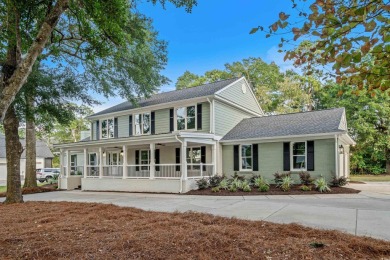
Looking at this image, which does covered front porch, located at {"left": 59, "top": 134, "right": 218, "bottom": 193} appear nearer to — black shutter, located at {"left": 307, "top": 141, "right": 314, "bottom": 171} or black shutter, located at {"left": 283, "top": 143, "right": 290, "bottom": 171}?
black shutter, located at {"left": 283, "top": 143, "right": 290, "bottom": 171}

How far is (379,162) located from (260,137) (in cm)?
1995

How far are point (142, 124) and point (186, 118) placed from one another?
367cm

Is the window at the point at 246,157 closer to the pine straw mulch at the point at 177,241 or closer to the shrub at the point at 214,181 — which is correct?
the shrub at the point at 214,181

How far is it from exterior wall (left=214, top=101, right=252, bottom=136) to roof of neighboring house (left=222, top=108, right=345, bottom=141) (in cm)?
31

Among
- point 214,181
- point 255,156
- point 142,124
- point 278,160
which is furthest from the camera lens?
point 142,124

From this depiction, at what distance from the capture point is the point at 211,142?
1569 centimetres

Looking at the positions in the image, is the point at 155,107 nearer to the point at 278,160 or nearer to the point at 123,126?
the point at 123,126

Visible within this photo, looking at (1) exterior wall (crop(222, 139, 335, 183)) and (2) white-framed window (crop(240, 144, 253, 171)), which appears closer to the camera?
(1) exterior wall (crop(222, 139, 335, 183))

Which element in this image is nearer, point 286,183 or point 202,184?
point 286,183

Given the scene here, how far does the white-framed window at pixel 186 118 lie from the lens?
55.2 feet

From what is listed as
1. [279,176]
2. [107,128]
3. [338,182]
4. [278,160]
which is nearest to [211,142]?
[278,160]

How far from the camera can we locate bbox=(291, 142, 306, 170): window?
47.2 feet

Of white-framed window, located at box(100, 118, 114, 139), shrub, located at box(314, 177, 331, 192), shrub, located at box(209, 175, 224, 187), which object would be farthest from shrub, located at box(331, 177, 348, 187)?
white-framed window, located at box(100, 118, 114, 139)

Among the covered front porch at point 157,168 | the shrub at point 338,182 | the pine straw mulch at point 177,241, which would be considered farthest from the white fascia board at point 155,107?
the pine straw mulch at point 177,241
